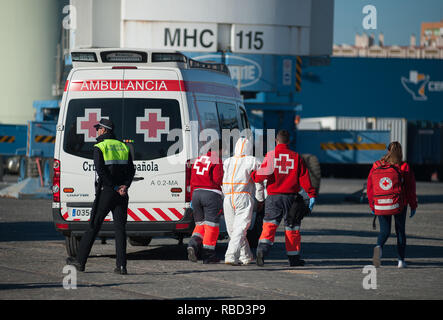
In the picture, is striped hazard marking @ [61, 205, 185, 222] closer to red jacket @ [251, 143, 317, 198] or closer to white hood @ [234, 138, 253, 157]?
white hood @ [234, 138, 253, 157]

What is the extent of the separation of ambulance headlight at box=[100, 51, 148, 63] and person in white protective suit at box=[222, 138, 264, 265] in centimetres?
189

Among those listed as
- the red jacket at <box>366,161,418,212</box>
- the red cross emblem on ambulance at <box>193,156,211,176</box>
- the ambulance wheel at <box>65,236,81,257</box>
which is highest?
the red cross emblem on ambulance at <box>193,156,211,176</box>

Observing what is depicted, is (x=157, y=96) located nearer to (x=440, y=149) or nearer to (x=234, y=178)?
(x=234, y=178)

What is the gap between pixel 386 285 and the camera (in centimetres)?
997

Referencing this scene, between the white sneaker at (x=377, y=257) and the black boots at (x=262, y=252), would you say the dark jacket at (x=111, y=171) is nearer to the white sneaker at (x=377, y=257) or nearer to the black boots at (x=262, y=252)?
the black boots at (x=262, y=252)

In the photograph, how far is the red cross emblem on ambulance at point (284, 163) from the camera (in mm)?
11609

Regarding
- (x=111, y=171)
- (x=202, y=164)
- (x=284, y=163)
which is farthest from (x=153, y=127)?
(x=284, y=163)

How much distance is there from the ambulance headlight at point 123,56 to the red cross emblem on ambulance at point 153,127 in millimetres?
1033

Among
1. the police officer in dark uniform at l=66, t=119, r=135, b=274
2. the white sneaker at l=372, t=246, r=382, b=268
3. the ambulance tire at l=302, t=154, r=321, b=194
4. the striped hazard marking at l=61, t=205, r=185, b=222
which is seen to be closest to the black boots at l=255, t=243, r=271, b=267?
the striped hazard marking at l=61, t=205, r=185, b=222

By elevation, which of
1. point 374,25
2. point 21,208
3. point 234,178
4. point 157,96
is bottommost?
point 21,208

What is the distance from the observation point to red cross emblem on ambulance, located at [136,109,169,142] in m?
11.9

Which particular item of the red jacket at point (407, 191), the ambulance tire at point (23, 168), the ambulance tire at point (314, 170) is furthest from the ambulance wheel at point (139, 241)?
the ambulance tire at point (23, 168)
